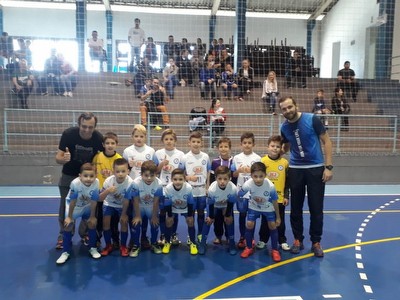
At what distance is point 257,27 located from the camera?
17.7 m

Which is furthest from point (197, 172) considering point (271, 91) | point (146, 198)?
point (271, 91)

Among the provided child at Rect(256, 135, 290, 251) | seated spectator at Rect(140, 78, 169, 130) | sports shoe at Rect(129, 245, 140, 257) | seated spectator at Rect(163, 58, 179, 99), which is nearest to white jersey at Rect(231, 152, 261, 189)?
child at Rect(256, 135, 290, 251)

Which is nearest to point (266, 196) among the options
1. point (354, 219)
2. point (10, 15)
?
point (354, 219)

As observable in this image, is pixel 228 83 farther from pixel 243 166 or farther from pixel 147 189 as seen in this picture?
pixel 147 189

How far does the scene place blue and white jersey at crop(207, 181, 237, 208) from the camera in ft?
13.8

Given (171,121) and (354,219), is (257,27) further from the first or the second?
(354,219)

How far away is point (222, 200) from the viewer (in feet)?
13.9

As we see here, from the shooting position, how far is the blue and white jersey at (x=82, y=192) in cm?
396

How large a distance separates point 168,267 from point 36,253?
1564 millimetres

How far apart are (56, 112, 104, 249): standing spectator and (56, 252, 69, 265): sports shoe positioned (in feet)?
2.49

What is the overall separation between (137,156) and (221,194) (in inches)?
43.8

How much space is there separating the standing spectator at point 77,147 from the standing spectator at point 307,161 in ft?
6.92

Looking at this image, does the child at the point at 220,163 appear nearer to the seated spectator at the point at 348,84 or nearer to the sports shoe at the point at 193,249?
the sports shoe at the point at 193,249

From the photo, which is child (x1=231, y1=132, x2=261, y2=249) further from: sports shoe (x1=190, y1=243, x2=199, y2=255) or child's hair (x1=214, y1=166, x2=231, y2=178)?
sports shoe (x1=190, y1=243, x2=199, y2=255)
